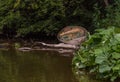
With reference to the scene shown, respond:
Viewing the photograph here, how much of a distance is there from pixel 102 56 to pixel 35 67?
7.57 feet

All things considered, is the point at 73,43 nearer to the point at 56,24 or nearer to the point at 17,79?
the point at 56,24

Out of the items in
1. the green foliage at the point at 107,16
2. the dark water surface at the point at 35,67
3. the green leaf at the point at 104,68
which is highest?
the green foliage at the point at 107,16

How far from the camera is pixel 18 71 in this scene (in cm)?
1005

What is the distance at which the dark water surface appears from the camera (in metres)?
9.20

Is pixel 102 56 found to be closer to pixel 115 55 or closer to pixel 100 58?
pixel 100 58

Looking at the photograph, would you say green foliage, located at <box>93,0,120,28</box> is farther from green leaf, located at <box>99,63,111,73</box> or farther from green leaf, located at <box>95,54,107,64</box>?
green leaf, located at <box>99,63,111,73</box>

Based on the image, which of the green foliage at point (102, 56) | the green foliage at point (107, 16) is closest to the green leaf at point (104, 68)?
the green foliage at point (102, 56)

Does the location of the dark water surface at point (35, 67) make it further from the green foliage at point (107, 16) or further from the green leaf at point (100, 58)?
the green foliage at point (107, 16)

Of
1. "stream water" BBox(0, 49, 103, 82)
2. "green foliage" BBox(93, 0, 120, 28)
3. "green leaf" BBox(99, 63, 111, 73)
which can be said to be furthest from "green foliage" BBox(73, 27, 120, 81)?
"green foliage" BBox(93, 0, 120, 28)

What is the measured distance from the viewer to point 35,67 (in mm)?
10453

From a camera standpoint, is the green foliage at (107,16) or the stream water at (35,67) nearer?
the stream water at (35,67)

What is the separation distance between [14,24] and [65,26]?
210 centimetres

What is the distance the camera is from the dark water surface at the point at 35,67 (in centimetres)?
920

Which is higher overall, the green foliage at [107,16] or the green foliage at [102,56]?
the green foliage at [107,16]
